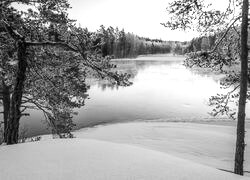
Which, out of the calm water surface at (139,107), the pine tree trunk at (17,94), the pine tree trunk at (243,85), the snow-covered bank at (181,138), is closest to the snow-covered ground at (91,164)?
the pine tree trunk at (17,94)

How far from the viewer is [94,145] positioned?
503 centimetres

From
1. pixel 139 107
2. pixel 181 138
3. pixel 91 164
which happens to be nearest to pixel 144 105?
pixel 139 107

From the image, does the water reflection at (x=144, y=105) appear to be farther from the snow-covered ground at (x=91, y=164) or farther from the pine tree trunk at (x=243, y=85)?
the snow-covered ground at (x=91, y=164)

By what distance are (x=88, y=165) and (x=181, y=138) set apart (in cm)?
1351

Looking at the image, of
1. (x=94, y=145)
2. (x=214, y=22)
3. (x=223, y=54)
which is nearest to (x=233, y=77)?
(x=223, y=54)

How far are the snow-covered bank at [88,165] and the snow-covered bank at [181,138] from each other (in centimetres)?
803

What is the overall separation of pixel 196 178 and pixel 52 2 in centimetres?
576

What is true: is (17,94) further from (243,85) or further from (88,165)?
(243,85)

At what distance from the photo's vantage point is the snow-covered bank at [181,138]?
13.3 meters

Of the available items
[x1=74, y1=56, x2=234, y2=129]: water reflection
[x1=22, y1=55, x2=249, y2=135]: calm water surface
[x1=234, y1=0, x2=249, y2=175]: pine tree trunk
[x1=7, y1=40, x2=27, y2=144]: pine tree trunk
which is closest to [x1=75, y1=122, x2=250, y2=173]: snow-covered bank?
[x1=22, y1=55, x2=249, y2=135]: calm water surface

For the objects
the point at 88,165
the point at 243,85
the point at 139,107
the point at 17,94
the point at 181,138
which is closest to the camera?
the point at 88,165

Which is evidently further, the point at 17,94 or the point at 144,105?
the point at 144,105

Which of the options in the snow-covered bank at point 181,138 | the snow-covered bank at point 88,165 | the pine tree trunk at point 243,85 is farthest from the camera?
the snow-covered bank at point 181,138

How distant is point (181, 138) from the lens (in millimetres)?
16672
